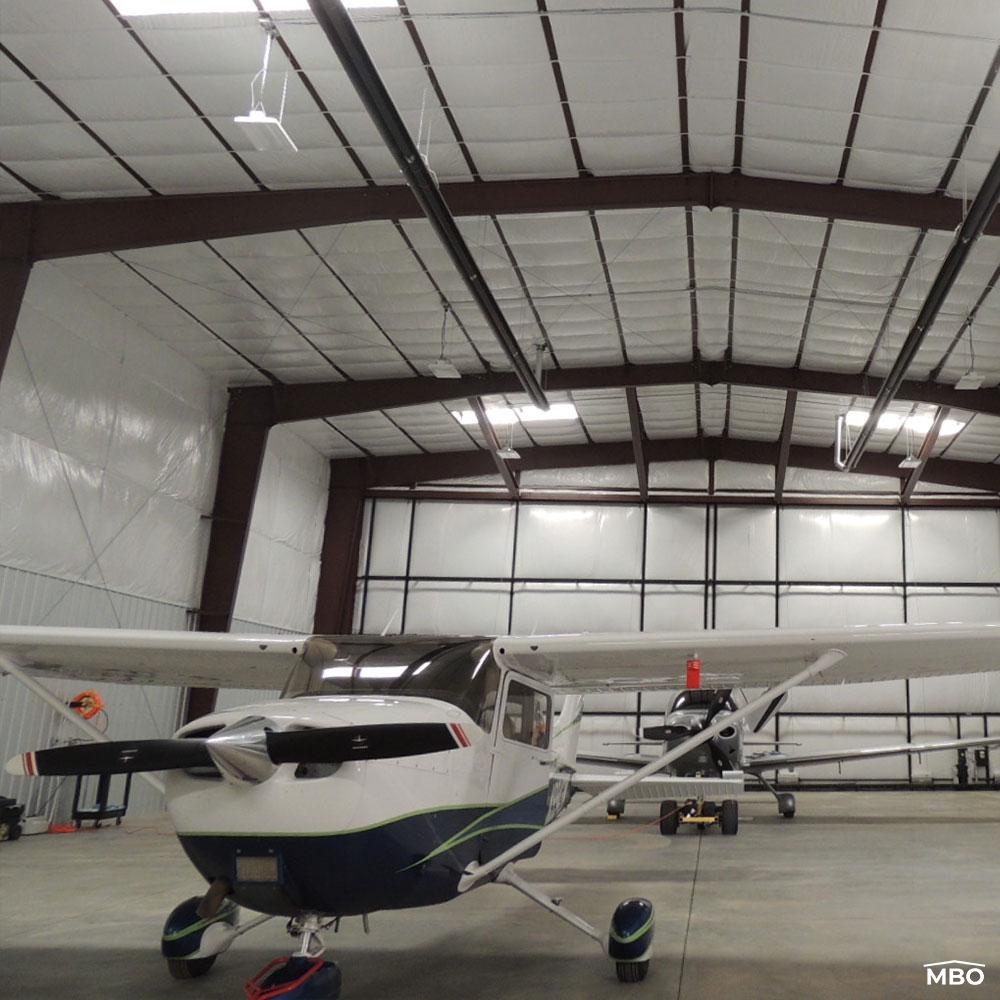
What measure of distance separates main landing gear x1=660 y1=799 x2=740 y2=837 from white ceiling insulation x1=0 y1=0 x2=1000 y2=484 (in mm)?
7670

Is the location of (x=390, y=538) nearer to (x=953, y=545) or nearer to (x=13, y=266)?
(x=953, y=545)

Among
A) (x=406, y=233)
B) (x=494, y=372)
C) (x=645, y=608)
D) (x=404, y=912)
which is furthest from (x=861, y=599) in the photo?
(x=404, y=912)

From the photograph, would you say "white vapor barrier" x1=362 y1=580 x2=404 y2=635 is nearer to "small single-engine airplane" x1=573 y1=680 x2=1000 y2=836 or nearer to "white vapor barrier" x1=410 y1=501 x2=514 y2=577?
"white vapor barrier" x1=410 y1=501 x2=514 y2=577

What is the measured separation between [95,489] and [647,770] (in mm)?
11291

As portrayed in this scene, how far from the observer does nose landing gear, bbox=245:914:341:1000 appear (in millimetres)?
4281

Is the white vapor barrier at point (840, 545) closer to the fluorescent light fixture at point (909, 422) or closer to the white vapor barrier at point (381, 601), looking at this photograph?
the fluorescent light fixture at point (909, 422)

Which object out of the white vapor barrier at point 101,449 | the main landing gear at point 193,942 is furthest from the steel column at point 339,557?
the main landing gear at point 193,942

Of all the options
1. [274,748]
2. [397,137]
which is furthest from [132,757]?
[397,137]

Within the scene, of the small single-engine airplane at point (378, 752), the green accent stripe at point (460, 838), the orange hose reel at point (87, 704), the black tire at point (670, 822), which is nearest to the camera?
the small single-engine airplane at point (378, 752)

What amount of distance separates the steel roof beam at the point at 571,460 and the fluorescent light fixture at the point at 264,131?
49.5 feet

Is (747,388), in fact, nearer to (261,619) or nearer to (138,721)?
(261,619)

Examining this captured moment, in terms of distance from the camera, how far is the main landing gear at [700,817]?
13.8 meters

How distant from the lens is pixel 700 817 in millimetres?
13766

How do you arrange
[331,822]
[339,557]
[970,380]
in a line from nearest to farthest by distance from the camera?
[331,822] < [970,380] < [339,557]
